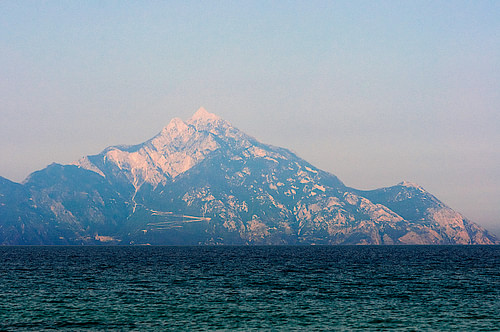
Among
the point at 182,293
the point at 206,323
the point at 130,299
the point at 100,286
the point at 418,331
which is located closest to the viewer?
the point at 418,331

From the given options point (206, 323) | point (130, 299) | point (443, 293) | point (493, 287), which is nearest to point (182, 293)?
point (130, 299)

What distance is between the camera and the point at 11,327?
62562 mm

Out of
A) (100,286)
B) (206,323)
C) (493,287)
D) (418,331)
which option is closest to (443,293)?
(493,287)

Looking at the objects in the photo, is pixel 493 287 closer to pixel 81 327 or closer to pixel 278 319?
pixel 278 319

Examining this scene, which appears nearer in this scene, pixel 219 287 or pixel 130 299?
pixel 130 299

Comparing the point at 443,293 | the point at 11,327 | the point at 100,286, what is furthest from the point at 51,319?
the point at 443,293

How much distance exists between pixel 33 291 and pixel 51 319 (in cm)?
3125

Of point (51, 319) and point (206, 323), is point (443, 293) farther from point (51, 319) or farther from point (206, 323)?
point (51, 319)

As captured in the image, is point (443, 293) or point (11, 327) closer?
point (11, 327)

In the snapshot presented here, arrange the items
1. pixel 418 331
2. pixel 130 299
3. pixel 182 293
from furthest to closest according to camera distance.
→ pixel 182 293 < pixel 130 299 < pixel 418 331

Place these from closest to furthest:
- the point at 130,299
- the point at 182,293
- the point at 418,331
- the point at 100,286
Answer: the point at 418,331
the point at 130,299
the point at 182,293
the point at 100,286

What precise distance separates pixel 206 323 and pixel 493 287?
66.3m

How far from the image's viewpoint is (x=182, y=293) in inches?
3767

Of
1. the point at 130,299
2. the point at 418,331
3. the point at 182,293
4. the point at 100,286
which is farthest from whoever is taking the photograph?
the point at 100,286
